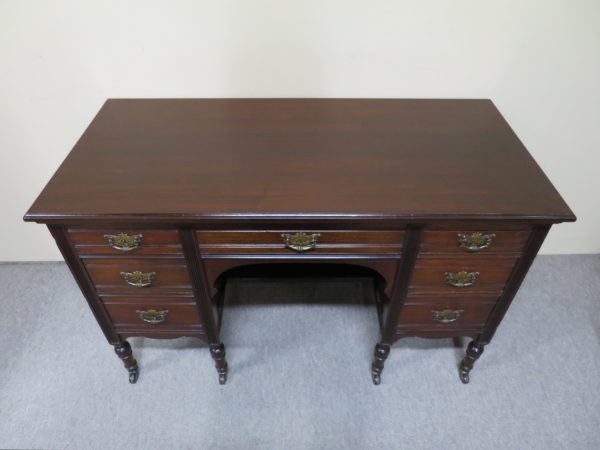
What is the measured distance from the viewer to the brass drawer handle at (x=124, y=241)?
0.94 metres

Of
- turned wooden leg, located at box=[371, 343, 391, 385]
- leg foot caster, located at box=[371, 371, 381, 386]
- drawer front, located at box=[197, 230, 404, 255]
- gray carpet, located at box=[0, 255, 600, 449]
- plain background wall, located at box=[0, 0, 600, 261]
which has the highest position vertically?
plain background wall, located at box=[0, 0, 600, 261]

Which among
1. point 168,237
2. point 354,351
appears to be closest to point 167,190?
point 168,237

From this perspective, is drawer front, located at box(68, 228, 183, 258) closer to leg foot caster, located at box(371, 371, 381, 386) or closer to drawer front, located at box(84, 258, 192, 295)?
drawer front, located at box(84, 258, 192, 295)

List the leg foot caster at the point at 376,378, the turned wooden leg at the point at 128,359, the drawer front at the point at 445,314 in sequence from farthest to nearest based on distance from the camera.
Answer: the leg foot caster at the point at 376,378, the turned wooden leg at the point at 128,359, the drawer front at the point at 445,314

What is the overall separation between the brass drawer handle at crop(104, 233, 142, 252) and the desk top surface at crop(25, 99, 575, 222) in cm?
8

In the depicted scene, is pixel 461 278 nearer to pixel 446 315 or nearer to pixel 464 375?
pixel 446 315

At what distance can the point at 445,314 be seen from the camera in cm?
116

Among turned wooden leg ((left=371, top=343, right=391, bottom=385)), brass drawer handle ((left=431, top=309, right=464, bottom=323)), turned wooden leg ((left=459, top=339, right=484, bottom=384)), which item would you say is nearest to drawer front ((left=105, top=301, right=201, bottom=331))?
turned wooden leg ((left=371, top=343, right=391, bottom=385))

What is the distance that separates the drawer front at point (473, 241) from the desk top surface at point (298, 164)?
7cm

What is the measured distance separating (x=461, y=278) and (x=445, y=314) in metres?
0.17

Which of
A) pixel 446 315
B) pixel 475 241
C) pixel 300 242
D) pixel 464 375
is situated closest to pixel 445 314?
pixel 446 315

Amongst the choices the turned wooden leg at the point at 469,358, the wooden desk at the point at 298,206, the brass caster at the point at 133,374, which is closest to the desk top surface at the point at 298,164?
the wooden desk at the point at 298,206

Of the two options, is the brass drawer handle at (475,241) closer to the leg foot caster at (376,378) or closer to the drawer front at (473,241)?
the drawer front at (473,241)

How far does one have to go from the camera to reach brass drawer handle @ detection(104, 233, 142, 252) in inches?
37.1
